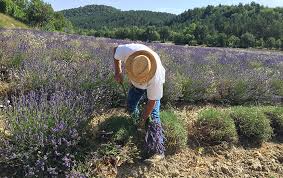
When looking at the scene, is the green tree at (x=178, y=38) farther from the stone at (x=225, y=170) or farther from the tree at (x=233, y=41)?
the stone at (x=225, y=170)

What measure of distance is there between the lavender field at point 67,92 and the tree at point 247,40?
2048 inches

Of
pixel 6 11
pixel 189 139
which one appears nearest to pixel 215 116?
pixel 189 139

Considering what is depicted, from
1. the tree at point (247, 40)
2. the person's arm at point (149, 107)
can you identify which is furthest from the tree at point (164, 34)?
the person's arm at point (149, 107)

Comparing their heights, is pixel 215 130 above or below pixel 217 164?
above

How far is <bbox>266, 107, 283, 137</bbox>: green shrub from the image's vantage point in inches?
212

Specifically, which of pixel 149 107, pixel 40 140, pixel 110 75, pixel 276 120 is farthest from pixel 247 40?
pixel 40 140

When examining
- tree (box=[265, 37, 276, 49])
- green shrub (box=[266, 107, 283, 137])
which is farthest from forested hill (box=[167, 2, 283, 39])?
green shrub (box=[266, 107, 283, 137])

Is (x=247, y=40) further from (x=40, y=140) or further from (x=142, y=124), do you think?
(x=40, y=140)

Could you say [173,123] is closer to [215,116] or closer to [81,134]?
[215,116]

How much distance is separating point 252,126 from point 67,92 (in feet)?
6.96

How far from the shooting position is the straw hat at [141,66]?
3828mm

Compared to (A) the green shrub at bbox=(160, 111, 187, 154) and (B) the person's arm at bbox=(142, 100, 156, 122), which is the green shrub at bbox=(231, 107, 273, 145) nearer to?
(A) the green shrub at bbox=(160, 111, 187, 154)

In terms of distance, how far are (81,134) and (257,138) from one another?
2193 millimetres

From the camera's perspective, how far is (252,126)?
5.02 metres
